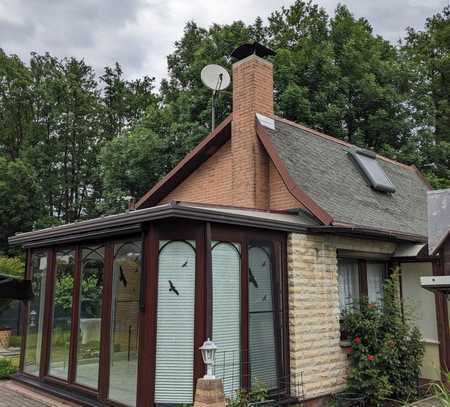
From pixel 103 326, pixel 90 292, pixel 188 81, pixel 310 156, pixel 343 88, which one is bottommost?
pixel 103 326

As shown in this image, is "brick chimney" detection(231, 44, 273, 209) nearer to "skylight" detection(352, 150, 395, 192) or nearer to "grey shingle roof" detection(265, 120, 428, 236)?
"grey shingle roof" detection(265, 120, 428, 236)

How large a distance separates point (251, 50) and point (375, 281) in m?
5.53

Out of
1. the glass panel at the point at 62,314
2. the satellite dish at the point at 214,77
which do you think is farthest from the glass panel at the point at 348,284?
the satellite dish at the point at 214,77

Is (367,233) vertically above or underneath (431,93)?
underneath

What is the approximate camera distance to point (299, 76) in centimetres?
2002

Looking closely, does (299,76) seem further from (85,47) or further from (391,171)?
(85,47)

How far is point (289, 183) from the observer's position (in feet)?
26.5

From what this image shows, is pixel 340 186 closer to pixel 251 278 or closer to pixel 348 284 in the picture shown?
pixel 348 284

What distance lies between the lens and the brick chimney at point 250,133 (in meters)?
8.91

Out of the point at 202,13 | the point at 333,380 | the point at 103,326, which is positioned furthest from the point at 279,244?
the point at 202,13

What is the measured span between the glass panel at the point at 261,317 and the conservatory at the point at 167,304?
1cm

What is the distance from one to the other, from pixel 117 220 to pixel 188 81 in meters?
17.6

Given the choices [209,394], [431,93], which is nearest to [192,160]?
[209,394]

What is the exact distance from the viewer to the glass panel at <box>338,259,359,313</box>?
8.13m
